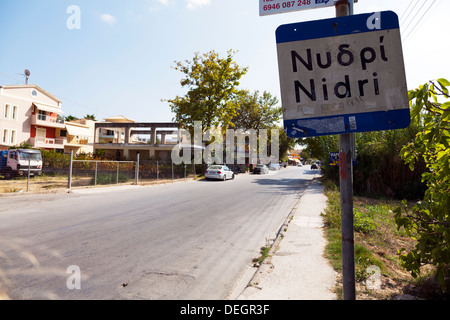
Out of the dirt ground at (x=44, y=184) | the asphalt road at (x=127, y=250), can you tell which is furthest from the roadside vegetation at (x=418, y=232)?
the dirt ground at (x=44, y=184)

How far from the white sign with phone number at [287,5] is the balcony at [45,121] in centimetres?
4203

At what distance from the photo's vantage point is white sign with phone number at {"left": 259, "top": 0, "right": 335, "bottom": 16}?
2693 mm

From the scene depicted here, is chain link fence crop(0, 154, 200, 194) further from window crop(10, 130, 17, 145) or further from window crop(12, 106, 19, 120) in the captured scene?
window crop(12, 106, 19, 120)

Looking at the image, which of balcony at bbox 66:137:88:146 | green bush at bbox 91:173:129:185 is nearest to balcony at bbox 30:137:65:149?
balcony at bbox 66:137:88:146

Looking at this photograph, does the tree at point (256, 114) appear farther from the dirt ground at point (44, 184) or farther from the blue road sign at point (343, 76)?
the blue road sign at point (343, 76)

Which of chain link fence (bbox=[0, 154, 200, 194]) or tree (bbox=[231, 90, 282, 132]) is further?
tree (bbox=[231, 90, 282, 132])

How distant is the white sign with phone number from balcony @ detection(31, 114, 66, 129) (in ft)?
138

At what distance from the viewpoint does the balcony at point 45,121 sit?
36.0 meters

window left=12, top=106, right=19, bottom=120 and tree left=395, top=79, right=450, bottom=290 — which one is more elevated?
window left=12, top=106, right=19, bottom=120

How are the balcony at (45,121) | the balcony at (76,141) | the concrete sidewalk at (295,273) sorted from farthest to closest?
1. the balcony at (76,141)
2. the balcony at (45,121)
3. the concrete sidewalk at (295,273)
